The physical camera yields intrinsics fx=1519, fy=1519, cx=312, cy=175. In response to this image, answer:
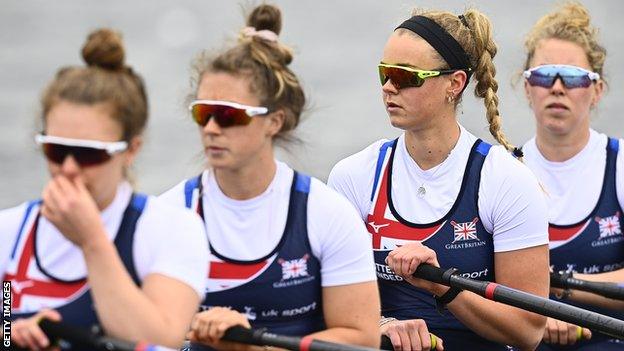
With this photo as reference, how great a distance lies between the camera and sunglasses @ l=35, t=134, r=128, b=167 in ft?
14.2

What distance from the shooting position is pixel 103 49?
452cm

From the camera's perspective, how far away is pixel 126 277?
4316 mm

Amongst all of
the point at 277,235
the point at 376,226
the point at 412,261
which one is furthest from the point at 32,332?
the point at 376,226

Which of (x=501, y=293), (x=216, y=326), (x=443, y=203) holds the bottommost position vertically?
(x=501, y=293)

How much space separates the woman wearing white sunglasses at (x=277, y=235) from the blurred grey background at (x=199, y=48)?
8.53m

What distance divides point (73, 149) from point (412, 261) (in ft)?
6.22

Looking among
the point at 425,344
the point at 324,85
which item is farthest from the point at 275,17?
the point at 324,85

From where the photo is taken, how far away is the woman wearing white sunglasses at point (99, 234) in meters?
4.30

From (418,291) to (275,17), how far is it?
1611 millimetres

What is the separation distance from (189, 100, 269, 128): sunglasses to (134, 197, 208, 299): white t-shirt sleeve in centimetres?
48

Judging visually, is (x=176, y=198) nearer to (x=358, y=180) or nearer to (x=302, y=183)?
(x=302, y=183)

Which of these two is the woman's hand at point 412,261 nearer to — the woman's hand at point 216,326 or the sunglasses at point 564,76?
the woman's hand at point 216,326

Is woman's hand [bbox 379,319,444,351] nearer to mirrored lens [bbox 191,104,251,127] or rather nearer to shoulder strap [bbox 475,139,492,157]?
shoulder strap [bbox 475,139,492,157]

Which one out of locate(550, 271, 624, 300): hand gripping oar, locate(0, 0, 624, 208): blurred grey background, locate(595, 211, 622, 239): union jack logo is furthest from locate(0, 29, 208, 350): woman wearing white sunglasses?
locate(0, 0, 624, 208): blurred grey background
